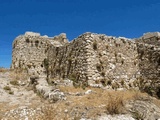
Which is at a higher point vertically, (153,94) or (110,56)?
(110,56)

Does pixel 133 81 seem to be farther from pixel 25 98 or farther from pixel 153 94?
pixel 25 98

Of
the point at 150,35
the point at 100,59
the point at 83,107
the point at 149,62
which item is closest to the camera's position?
the point at 83,107

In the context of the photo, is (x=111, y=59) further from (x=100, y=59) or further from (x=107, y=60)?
(x=100, y=59)

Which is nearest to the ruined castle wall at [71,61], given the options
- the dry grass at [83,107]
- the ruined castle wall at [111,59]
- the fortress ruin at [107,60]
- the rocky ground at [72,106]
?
the fortress ruin at [107,60]

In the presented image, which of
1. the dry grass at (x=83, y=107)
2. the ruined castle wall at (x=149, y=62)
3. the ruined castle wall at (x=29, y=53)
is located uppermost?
the ruined castle wall at (x=29, y=53)

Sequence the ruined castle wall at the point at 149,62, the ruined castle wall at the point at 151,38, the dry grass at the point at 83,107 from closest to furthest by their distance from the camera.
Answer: the dry grass at the point at 83,107, the ruined castle wall at the point at 149,62, the ruined castle wall at the point at 151,38

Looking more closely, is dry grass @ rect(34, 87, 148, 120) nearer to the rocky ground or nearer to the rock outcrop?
the rocky ground

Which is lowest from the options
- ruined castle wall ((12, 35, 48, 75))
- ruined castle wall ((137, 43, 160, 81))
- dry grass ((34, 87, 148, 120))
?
dry grass ((34, 87, 148, 120))

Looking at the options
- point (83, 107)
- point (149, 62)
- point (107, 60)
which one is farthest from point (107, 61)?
point (83, 107)

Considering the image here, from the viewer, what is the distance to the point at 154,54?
59.8 ft

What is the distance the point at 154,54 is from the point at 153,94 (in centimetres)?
320

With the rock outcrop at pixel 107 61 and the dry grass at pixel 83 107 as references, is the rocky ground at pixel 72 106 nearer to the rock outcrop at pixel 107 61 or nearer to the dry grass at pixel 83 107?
the dry grass at pixel 83 107

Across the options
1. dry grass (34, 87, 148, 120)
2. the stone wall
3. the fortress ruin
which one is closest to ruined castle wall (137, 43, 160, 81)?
the fortress ruin

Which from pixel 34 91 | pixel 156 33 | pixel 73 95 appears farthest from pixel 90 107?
pixel 156 33
